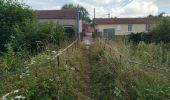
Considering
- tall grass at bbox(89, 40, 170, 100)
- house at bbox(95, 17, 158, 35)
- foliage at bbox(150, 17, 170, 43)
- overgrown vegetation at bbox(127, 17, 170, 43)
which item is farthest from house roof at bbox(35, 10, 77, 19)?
tall grass at bbox(89, 40, 170, 100)

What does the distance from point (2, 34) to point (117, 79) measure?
41.3ft

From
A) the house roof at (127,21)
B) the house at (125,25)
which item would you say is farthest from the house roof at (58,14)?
the house roof at (127,21)

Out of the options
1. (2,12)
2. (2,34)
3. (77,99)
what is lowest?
(77,99)

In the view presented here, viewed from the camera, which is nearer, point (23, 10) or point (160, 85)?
point (160, 85)

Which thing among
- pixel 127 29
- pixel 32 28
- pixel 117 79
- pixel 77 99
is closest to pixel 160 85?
pixel 117 79

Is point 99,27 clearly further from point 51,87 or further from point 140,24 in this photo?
point 51,87

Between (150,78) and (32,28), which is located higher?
(32,28)

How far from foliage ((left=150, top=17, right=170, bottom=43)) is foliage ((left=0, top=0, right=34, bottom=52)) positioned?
1631 centimetres

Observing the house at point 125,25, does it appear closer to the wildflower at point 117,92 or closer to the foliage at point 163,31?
the foliage at point 163,31

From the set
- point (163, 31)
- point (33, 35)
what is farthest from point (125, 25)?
A: point (33, 35)

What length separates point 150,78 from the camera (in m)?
7.71

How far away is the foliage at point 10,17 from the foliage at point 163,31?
642 inches

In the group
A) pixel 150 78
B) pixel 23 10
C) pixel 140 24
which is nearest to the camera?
pixel 150 78

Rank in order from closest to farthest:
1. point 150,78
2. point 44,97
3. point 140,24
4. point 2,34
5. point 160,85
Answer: point 44,97
point 160,85
point 150,78
point 2,34
point 140,24
